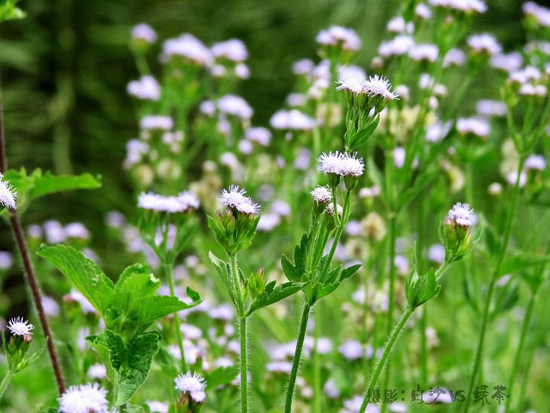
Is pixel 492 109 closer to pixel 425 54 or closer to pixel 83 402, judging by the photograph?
pixel 425 54

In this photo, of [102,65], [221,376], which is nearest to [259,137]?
[221,376]

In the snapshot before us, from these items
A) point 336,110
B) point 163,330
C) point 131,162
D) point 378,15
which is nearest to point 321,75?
point 336,110

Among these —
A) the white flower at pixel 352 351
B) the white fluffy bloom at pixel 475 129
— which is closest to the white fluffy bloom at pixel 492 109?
the white fluffy bloom at pixel 475 129

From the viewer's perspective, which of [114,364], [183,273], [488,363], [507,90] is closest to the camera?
[114,364]

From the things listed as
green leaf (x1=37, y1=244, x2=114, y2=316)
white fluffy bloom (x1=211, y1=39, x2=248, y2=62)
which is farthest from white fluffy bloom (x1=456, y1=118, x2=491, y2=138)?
green leaf (x1=37, y1=244, x2=114, y2=316)

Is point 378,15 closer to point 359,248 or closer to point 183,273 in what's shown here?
point 183,273

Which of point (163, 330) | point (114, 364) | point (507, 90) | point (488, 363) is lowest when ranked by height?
point (114, 364)
